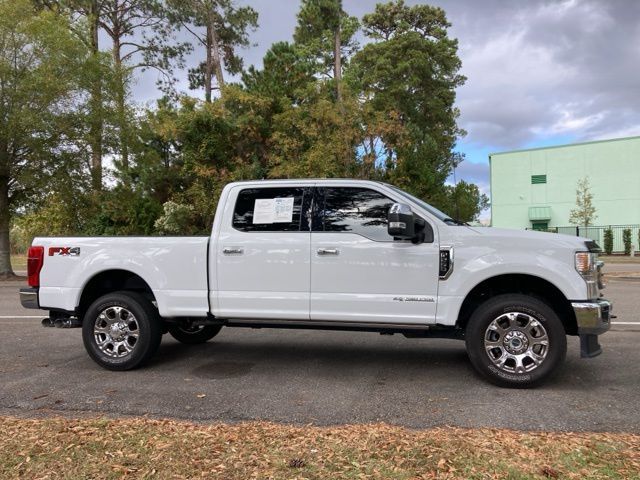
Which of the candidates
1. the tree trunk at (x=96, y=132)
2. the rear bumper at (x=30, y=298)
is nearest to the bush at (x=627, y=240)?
the tree trunk at (x=96, y=132)

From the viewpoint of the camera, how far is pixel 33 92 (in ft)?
65.5

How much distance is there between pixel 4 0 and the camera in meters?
20.5

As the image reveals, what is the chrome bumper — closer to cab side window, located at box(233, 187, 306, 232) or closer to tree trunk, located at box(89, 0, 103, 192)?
cab side window, located at box(233, 187, 306, 232)

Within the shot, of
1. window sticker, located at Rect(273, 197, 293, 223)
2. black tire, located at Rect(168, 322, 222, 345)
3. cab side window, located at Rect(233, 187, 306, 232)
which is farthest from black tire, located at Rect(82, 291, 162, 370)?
window sticker, located at Rect(273, 197, 293, 223)

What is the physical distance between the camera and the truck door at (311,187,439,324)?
5359 mm

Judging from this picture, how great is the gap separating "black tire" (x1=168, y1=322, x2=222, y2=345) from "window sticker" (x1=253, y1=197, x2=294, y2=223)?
2219 mm

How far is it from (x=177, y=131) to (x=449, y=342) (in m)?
20.0

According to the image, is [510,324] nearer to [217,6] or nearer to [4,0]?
[4,0]

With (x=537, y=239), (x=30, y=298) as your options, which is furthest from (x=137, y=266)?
(x=537, y=239)

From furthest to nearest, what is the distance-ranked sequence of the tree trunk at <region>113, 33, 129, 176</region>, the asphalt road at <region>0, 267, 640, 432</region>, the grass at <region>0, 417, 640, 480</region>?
the tree trunk at <region>113, 33, 129, 176</region> < the asphalt road at <region>0, 267, 640, 432</region> < the grass at <region>0, 417, 640, 480</region>

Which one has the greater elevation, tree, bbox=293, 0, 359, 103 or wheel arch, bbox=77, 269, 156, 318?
tree, bbox=293, 0, 359, 103

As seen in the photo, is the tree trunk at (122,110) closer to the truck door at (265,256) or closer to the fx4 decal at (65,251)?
the fx4 decal at (65,251)

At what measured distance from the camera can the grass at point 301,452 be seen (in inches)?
131

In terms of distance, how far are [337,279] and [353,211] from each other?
0.74 metres
